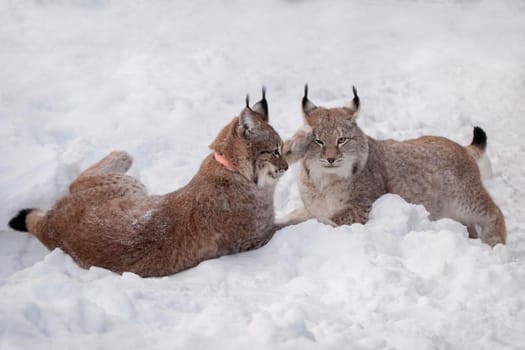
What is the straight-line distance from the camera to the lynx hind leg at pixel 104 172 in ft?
18.7

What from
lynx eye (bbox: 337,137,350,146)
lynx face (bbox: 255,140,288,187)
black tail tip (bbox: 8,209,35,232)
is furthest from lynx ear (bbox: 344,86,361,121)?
black tail tip (bbox: 8,209,35,232)

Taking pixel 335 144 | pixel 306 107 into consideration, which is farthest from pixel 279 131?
pixel 335 144

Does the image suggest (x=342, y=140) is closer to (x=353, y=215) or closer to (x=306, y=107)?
(x=306, y=107)

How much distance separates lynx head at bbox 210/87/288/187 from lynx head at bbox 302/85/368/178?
507mm

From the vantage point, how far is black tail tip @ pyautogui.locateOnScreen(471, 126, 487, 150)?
6.68m

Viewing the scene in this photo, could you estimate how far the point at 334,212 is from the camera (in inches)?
228


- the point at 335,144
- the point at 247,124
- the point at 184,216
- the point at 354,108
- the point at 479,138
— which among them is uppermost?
the point at 247,124

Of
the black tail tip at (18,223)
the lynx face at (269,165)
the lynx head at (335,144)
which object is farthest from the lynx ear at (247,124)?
the black tail tip at (18,223)

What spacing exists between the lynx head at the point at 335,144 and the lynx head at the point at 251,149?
0.51 meters

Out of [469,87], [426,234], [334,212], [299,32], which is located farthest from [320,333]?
[299,32]

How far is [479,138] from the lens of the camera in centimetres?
673

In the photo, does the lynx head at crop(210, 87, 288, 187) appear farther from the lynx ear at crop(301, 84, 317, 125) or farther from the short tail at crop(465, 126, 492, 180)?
the short tail at crop(465, 126, 492, 180)

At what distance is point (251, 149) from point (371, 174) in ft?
4.08

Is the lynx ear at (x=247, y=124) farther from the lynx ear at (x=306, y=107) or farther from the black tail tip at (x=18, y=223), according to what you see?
the black tail tip at (x=18, y=223)
